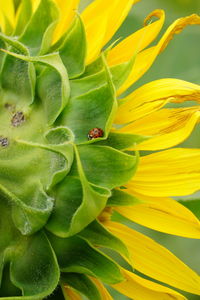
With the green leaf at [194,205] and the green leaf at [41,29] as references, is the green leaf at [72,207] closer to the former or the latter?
the green leaf at [41,29]

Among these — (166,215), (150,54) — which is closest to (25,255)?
(166,215)

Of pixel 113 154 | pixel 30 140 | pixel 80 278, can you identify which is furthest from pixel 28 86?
pixel 80 278

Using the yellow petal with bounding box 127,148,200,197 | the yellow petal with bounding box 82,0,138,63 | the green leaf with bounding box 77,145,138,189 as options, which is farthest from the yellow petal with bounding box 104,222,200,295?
the yellow petal with bounding box 82,0,138,63

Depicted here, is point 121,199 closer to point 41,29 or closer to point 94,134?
point 94,134

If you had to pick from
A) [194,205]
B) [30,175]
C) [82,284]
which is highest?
[30,175]

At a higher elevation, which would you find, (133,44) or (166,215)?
(133,44)

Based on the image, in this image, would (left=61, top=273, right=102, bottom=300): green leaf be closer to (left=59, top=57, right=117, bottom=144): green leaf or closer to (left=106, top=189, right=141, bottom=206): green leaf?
(left=106, top=189, right=141, bottom=206): green leaf
